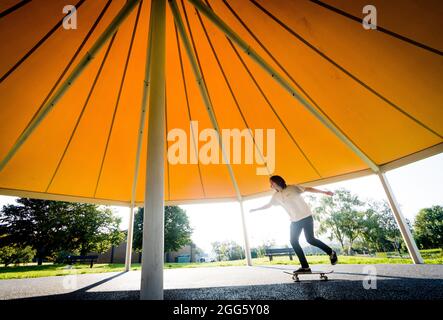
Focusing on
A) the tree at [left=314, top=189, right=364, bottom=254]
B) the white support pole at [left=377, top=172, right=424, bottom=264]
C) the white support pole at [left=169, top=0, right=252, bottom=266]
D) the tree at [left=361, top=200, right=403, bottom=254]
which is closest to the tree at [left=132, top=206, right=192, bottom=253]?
the white support pole at [left=169, top=0, right=252, bottom=266]

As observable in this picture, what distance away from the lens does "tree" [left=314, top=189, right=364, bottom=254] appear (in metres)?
38.1

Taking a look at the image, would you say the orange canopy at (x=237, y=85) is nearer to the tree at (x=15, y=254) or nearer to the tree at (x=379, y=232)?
the tree at (x=15, y=254)

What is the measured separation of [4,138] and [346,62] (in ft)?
29.3

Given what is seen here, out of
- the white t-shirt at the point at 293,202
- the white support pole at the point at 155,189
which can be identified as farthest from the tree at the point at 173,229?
the white support pole at the point at 155,189

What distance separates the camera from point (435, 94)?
4559mm

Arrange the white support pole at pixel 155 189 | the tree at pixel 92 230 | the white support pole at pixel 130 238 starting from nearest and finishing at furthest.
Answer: the white support pole at pixel 155 189
the white support pole at pixel 130 238
the tree at pixel 92 230

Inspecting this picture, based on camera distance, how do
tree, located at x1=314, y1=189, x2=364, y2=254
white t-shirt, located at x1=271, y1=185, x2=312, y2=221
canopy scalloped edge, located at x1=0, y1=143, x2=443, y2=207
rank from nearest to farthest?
white t-shirt, located at x1=271, y1=185, x2=312, y2=221
canopy scalloped edge, located at x1=0, y1=143, x2=443, y2=207
tree, located at x1=314, y1=189, x2=364, y2=254

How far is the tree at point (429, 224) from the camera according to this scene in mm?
44875

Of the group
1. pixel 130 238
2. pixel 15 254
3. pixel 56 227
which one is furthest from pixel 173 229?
pixel 130 238

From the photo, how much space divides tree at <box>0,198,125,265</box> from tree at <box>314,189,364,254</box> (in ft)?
109

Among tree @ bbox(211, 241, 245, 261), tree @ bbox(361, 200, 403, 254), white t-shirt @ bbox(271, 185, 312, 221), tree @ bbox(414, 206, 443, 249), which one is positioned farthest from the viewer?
tree @ bbox(414, 206, 443, 249)

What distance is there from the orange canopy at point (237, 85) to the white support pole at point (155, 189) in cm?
191

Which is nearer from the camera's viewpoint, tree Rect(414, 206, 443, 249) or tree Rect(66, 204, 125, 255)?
tree Rect(66, 204, 125, 255)

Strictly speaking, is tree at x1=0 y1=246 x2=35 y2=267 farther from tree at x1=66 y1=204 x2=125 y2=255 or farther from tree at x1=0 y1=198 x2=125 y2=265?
tree at x1=66 y1=204 x2=125 y2=255
